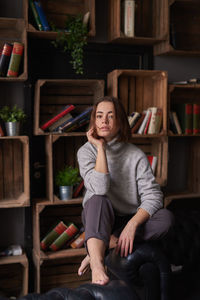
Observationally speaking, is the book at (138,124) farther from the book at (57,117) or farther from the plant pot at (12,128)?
the plant pot at (12,128)

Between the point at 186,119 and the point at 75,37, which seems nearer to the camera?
the point at 75,37

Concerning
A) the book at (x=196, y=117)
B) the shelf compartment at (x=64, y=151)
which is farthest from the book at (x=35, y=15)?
the book at (x=196, y=117)

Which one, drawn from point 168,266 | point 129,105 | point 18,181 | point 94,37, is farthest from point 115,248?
point 94,37

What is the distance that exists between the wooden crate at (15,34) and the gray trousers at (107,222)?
1.09 metres

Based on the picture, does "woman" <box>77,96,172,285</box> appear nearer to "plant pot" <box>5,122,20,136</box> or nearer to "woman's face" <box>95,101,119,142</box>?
"woman's face" <box>95,101,119,142</box>

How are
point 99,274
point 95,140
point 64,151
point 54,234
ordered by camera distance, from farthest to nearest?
point 64,151
point 54,234
point 95,140
point 99,274

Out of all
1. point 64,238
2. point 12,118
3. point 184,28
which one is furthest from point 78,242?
point 184,28

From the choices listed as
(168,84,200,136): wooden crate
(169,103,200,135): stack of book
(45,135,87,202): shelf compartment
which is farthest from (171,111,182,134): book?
(45,135,87,202): shelf compartment

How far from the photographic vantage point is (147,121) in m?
Answer: 2.72

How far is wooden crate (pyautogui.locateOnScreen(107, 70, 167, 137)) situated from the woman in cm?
71

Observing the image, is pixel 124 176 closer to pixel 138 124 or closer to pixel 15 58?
pixel 138 124

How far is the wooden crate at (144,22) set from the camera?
2648 millimetres

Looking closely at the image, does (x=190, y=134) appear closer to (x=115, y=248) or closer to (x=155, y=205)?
(x=155, y=205)

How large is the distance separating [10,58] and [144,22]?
1175 millimetres
